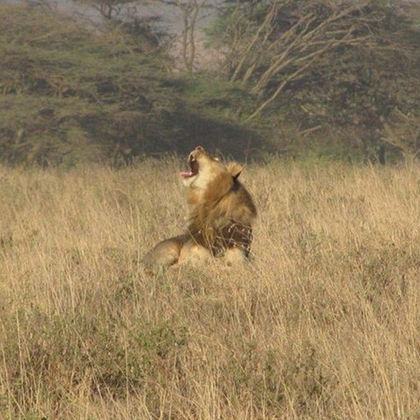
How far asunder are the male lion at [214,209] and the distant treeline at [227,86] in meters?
13.8

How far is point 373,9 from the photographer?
2581 centimetres

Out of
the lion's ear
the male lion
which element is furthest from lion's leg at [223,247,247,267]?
the lion's ear

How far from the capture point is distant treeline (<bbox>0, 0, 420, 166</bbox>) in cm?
2178

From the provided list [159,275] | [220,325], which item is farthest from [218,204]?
[220,325]

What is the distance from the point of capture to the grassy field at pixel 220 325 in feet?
13.4

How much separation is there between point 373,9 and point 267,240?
19.2 meters

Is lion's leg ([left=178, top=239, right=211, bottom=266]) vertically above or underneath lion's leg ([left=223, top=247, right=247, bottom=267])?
underneath

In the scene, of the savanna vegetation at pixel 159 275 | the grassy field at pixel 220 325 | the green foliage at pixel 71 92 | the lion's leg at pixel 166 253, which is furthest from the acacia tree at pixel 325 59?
the lion's leg at pixel 166 253

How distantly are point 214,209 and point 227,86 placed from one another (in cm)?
1762

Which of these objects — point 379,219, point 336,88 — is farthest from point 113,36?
point 379,219

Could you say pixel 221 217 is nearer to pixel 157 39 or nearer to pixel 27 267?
pixel 27 267

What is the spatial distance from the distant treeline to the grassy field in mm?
13022

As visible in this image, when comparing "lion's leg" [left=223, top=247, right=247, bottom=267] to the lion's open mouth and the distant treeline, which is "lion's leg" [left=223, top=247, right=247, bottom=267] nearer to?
the lion's open mouth

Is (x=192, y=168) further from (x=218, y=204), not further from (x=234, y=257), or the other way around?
(x=234, y=257)
